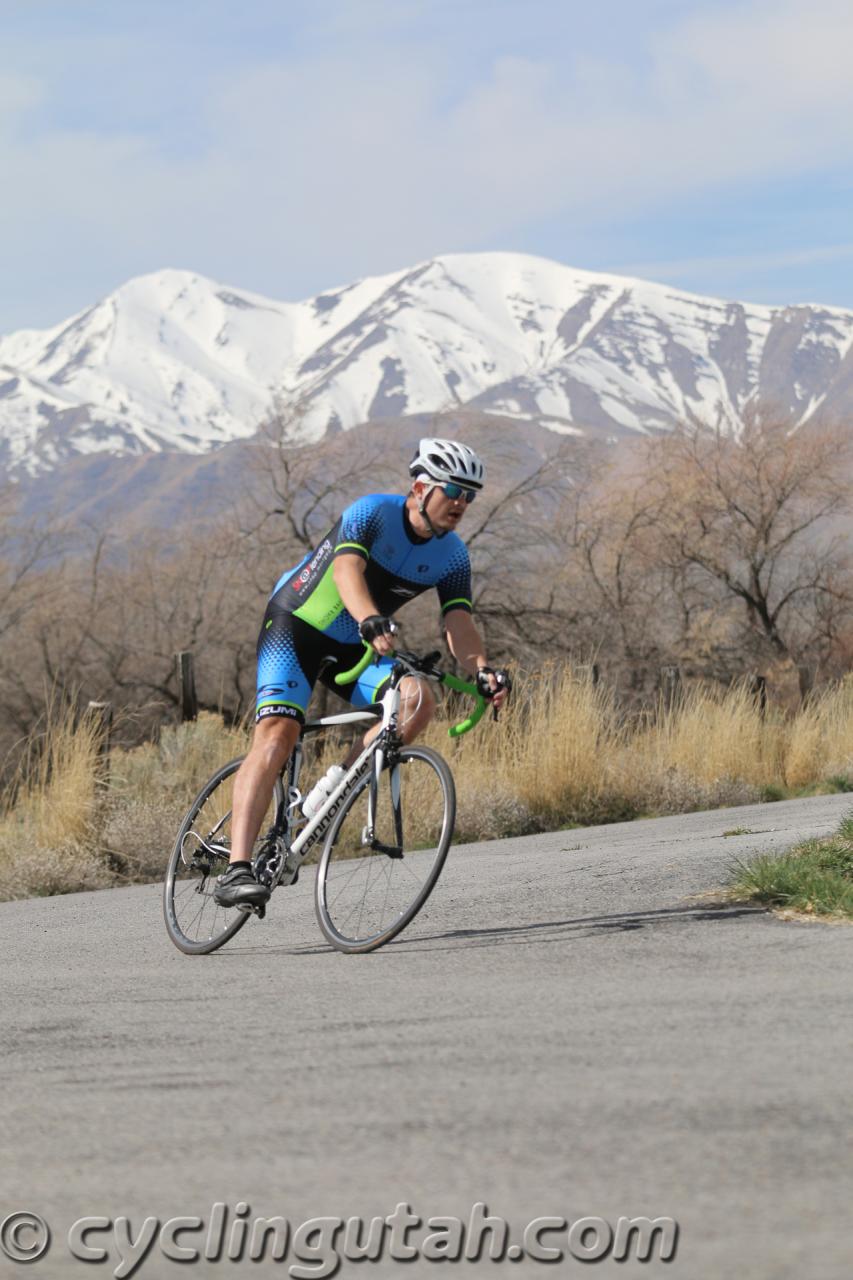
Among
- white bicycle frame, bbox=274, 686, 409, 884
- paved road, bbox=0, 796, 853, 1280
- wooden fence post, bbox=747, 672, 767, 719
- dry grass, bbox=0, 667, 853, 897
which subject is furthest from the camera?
wooden fence post, bbox=747, 672, 767, 719

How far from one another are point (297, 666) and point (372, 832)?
0.77m

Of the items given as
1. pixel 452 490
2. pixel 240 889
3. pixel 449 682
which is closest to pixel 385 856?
pixel 240 889

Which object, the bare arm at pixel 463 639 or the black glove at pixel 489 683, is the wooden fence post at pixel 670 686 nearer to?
the bare arm at pixel 463 639

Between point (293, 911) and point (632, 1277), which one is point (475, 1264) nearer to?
point (632, 1277)

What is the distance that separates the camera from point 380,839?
6457mm

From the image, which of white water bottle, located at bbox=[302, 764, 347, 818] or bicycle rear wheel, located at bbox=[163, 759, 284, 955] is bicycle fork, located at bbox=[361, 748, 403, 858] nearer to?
white water bottle, located at bbox=[302, 764, 347, 818]

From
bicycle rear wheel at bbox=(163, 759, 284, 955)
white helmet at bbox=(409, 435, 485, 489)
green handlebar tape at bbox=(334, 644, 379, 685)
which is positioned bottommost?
bicycle rear wheel at bbox=(163, 759, 284, 955)

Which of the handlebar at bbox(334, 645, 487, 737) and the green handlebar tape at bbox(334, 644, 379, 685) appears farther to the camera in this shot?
the green handlebar tape at bbox(334, 644, 379, 685)

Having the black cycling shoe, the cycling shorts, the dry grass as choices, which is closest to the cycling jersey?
the cycling shorts

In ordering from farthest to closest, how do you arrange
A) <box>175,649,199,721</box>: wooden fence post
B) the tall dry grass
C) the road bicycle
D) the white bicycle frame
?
<box>175,649,199,721</box>: wooden fence post, the tall dry grass, the white bicycle frame, the road bicycle

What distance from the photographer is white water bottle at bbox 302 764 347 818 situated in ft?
21.4

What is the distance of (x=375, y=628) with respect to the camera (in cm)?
612

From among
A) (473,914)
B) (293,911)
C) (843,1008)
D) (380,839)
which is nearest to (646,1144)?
(843,1008)

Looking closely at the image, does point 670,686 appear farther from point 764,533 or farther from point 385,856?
point 764,533
